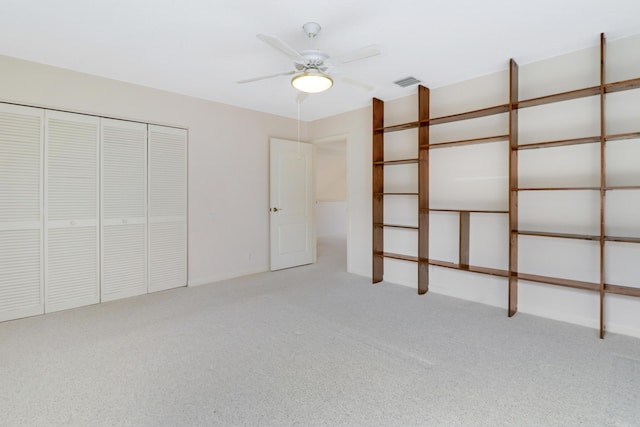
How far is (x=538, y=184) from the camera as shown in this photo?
3.12 meters

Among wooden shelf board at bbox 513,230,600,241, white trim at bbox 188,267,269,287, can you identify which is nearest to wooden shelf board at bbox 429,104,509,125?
wooden shelf board at bbox 513,230,600,241

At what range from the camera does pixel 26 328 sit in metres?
2.88

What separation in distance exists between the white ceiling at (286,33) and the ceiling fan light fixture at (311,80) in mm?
341

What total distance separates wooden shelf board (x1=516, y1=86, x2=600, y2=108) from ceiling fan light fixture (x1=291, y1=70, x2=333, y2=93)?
1.88 m

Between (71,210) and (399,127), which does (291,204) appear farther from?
(71,210)

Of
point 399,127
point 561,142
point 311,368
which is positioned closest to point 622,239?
point 561,142

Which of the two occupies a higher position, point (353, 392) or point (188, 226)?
point (188, 226)

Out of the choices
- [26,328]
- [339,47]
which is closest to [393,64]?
[339,47]

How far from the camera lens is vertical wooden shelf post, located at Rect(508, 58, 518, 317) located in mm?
3051

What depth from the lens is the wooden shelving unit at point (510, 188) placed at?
2584 millimetres

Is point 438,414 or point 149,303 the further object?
point 149,303

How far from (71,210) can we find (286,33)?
2.86 metres

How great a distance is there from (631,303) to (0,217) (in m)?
5.67

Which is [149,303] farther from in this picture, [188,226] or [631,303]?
[631,303]
